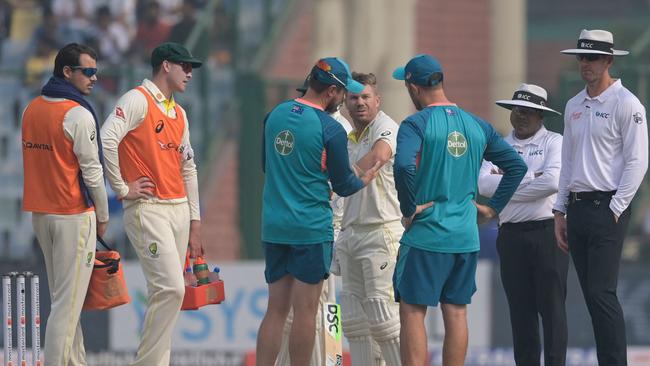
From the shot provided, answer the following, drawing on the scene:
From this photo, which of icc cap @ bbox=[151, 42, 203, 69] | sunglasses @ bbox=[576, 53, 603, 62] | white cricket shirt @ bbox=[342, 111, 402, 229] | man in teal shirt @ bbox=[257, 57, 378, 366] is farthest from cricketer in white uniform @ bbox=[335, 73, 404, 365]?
sunglasses @ bbox=[576, 53, 603, 62]

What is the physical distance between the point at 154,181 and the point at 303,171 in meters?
0.99

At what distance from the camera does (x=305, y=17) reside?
19.4 meters

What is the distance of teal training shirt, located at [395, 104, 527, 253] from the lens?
8.20m

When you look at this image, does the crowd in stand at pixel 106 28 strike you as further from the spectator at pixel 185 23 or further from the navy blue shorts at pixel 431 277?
the navy blue shorts at pixel 431 277

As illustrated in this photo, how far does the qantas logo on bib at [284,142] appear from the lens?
8453mm

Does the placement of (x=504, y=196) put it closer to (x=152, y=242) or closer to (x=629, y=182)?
(x=629, y=182)

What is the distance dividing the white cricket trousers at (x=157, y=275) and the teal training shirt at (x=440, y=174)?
143 centimetres

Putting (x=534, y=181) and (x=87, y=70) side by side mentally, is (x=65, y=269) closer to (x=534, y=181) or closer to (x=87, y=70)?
(x=87, y=70)

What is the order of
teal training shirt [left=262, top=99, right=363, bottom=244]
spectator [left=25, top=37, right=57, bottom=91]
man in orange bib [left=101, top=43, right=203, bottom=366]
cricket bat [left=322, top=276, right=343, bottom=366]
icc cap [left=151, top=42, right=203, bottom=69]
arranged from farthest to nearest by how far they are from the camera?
spectator [left=25, top=37, right=57, bottom=91] < cricket bat [left=322, top=276, right=343, bottom=366] < icc cap [left=151, top=42, right=203, bottom=69] < man in orange bib [left=101, top=43, right=203, bottom=366] < teal training shirt [left=262, top=99, right=363, bottom=244]

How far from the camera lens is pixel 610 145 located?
28.2ft

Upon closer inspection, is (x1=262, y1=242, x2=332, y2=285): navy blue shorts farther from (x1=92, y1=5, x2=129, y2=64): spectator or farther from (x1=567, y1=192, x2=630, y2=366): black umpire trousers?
(x1=92, y1=5, x2=129, y2=64): spectator

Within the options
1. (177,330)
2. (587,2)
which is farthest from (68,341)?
(587,2)

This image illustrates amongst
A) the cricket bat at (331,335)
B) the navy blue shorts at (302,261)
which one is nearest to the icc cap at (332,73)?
the navy blue shorts at (302,261)

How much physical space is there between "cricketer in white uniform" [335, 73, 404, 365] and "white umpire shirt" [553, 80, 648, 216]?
4.08 feet
